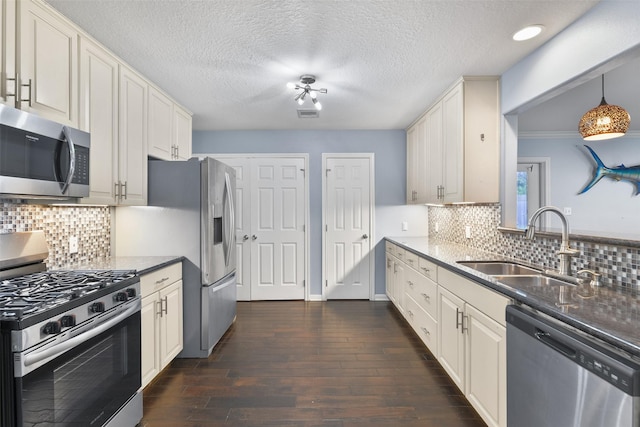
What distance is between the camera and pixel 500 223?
9.04ft

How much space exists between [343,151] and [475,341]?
3.19 meters

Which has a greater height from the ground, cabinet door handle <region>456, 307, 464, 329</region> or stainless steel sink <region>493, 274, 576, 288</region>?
stainless steel sink <region>493, 274, 576, 288</region>

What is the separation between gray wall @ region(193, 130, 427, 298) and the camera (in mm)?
4613

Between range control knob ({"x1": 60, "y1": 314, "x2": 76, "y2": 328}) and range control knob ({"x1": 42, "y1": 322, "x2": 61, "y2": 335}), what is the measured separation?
3 centimetres

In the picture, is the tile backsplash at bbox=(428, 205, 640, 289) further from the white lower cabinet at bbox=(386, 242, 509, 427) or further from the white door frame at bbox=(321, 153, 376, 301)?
the white door frame at bbox=(321, 153, 376, 301)

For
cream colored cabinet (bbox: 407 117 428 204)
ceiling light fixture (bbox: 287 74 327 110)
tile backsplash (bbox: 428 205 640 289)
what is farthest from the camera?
cream colored cabinet (bbox: 407 117 428 204)

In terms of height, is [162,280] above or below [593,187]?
below

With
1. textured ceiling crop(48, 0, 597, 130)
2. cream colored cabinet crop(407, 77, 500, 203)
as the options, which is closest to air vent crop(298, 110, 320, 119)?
textured ceiling crop(48, 0, 597, 130)

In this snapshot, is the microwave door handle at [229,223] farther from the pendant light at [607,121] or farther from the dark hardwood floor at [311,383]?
the pendant light at [607,121]

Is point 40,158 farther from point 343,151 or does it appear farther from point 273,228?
point 343,151

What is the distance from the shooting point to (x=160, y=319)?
2.47m

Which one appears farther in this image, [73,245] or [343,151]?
[343,151]

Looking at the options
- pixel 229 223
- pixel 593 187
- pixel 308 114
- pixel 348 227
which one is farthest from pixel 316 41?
pixel 593 187

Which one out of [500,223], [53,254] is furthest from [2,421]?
[500,223]
